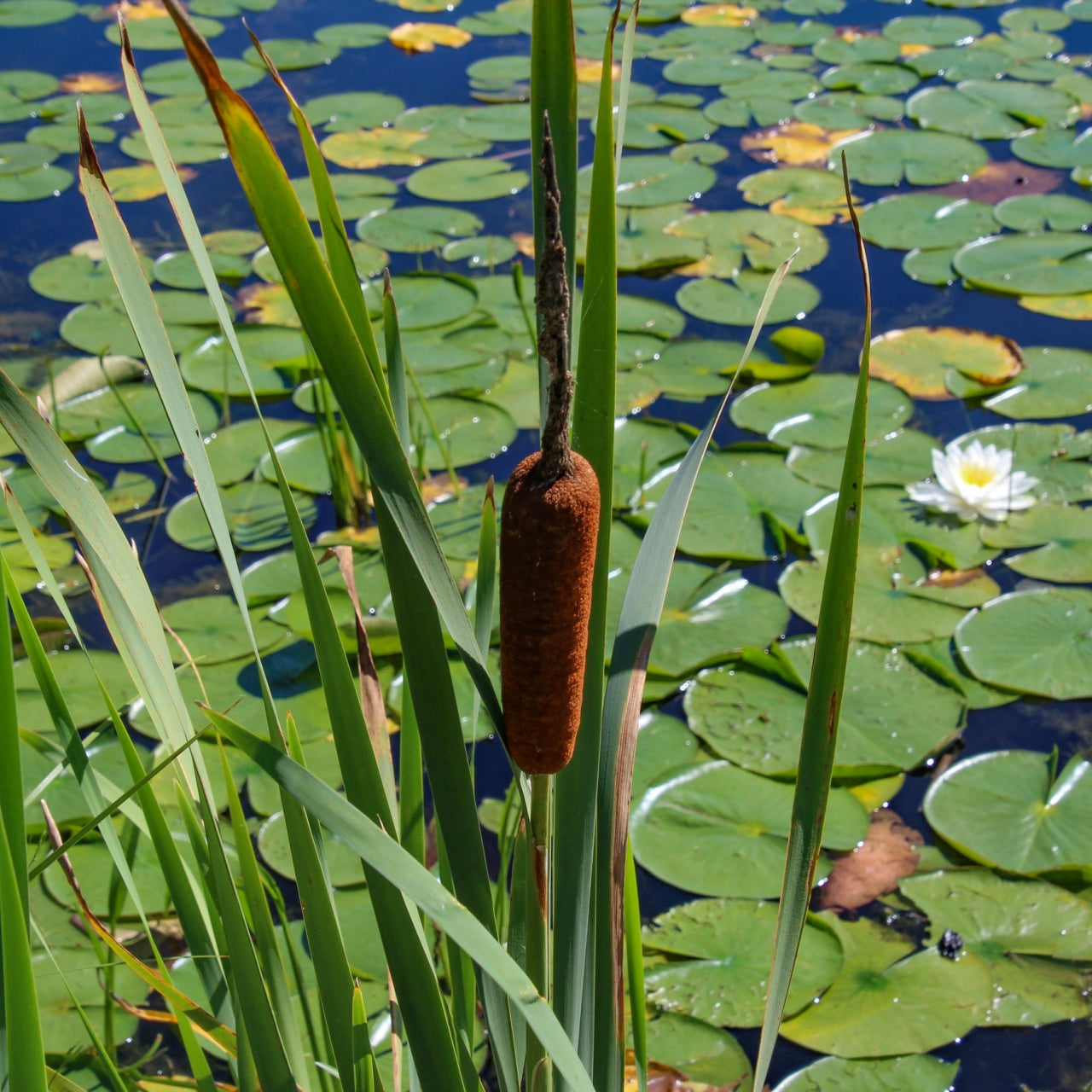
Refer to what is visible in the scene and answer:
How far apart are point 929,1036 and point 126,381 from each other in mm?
2101

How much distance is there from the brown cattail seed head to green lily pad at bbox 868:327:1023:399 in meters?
2.00

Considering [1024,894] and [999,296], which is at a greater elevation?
[999,296]

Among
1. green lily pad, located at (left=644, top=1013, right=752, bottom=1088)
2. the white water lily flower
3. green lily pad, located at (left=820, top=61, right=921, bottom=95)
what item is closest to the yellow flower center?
the white water lily flower

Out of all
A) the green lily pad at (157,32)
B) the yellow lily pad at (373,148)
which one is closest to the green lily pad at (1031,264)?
the yellow lily pad at (373,148)

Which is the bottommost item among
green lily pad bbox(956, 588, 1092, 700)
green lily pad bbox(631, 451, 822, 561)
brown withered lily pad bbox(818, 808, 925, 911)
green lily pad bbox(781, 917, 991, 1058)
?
green lily pad bbox(781, 917, 991, 1058)

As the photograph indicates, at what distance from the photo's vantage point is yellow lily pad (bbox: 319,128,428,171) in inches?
131

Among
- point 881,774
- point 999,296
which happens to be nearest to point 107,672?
point 881,774

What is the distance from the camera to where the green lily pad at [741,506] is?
1.92m

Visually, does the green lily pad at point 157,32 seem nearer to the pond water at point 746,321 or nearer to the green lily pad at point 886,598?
the pond water at point 746,321

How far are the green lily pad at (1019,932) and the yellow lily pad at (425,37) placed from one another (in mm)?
3737

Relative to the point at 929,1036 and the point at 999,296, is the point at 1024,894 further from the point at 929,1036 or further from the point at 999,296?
the point at 999,296

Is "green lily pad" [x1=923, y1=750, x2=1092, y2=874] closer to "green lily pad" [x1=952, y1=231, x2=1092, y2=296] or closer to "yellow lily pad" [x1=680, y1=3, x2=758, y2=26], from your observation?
"green lily pad" [x1=952, y1=231, x2=1092, y2=296]

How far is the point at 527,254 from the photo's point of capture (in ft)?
9.36

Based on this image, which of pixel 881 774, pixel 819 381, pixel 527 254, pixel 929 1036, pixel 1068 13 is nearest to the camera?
pixel 929 1036
